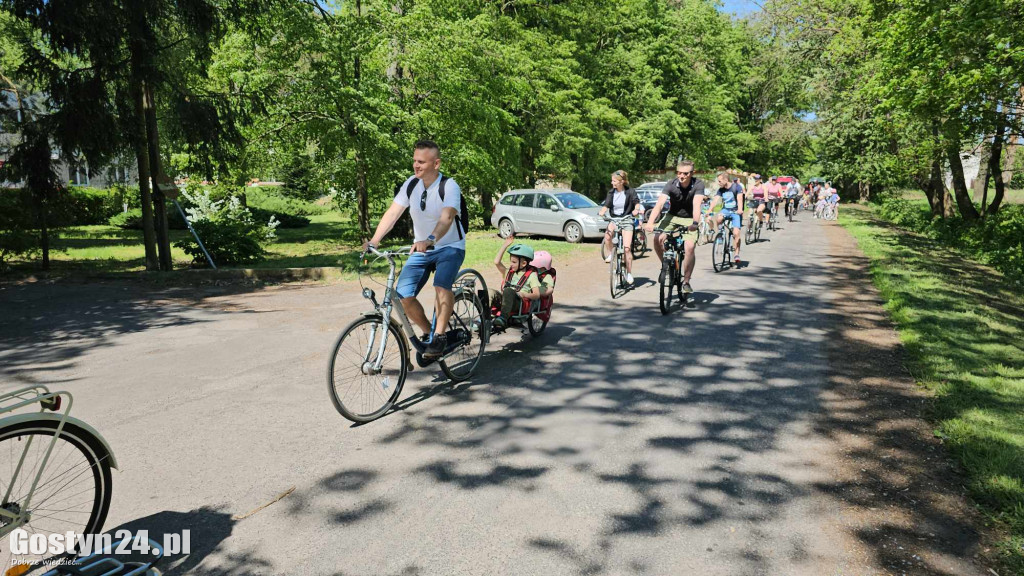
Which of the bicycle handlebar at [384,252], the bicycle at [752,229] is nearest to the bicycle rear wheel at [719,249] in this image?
the bicycle at [752,229]

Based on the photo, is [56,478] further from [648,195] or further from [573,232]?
[648,195]

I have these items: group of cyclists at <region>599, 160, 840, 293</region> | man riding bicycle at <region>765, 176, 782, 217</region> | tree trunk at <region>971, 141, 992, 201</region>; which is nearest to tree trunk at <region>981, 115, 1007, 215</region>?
tree trunk at <region>971, 141, 992, 201</region>

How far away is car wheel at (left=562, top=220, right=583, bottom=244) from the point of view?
66.1ft

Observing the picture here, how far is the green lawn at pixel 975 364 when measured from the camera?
12.4 ft

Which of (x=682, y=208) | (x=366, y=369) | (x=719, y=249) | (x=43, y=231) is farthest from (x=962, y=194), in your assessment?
(x=43, y=231)

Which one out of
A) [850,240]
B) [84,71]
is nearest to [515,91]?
[850,240]

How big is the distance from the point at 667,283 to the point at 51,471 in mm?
7232

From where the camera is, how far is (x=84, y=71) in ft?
42.0

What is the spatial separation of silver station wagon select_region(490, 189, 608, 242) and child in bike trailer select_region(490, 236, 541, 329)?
41.6 ft

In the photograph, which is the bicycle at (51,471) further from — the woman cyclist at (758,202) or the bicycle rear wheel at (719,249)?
the woman cyclist at (758,202)

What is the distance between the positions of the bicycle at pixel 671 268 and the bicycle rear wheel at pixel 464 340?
3.33 m

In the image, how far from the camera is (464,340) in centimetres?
582

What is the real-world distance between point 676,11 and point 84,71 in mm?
43937

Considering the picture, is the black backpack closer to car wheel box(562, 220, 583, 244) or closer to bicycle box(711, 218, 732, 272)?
bicycle box(711, 218, 732, 272)
